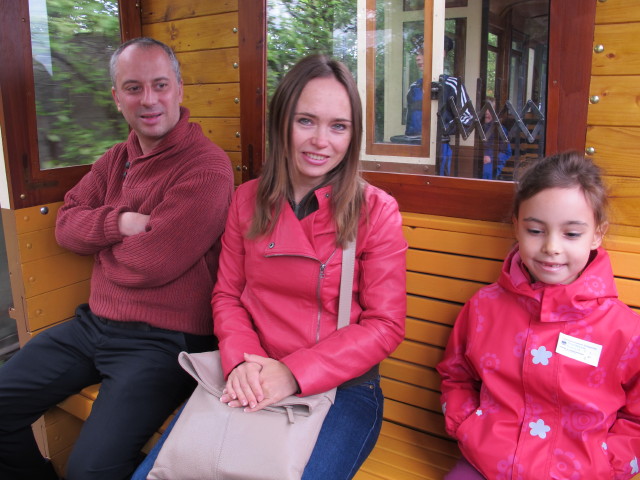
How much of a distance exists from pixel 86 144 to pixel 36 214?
440mm

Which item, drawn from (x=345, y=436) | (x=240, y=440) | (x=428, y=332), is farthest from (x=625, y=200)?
(x=240, y=440)

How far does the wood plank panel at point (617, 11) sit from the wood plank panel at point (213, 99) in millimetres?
1572

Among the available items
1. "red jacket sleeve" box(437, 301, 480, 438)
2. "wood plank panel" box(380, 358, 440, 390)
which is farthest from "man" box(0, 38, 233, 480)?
"red jacket sleeve" box(437, 301, 480, 438)

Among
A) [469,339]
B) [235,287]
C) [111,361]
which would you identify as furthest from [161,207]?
[469,339]

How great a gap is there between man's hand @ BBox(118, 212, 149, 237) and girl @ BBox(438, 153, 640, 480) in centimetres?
135

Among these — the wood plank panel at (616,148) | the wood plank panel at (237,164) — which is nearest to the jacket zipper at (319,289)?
the wood plank panel at (616,148)

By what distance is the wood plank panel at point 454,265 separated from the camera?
6.91 feet

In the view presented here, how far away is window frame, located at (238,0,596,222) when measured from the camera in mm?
1906

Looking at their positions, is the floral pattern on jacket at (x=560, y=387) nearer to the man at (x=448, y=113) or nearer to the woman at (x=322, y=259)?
the woman at (x=322, y=259)

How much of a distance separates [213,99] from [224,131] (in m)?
0.17

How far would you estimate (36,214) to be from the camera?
8.45 ft

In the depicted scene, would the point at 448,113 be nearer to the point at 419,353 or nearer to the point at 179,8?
the point at 419,353

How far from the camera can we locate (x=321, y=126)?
1842 mm

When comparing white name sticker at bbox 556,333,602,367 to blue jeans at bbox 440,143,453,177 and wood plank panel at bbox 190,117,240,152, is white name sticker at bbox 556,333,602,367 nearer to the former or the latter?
blue jeans at bbox 440,143,453,177
